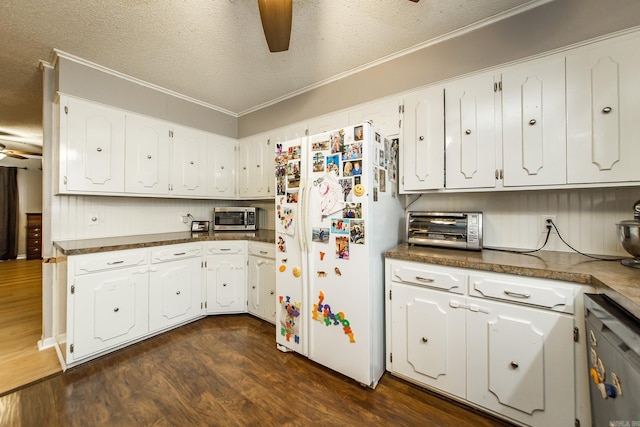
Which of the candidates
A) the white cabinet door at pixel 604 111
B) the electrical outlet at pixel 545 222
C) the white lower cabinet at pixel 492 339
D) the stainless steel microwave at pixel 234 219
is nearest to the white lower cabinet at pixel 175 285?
the stainless steel microwave at pixel 234 219

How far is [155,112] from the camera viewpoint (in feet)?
8.87

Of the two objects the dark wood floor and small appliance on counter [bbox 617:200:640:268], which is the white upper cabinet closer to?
the dark wood floor

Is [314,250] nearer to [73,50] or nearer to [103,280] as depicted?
[103,280]

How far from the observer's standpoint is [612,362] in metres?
0.88

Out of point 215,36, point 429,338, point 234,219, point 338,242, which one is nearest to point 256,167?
point 234,219

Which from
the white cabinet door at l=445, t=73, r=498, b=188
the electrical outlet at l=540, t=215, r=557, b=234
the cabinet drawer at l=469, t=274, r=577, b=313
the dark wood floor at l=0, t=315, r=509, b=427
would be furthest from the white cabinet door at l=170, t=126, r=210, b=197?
the electrical outlet at l=540, t=215, r=557, b=234

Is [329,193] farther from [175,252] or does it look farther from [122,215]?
[122,215]

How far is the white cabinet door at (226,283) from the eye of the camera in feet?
9.11

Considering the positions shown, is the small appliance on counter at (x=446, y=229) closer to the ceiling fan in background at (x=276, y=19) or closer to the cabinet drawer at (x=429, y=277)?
the cabinet drawer at (x=429, y=277)

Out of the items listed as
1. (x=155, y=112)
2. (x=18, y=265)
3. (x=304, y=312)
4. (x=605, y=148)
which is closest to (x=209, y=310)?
(x=304, y=312)

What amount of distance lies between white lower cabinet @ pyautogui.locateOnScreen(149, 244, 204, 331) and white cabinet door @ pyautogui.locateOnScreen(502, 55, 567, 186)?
112 inches

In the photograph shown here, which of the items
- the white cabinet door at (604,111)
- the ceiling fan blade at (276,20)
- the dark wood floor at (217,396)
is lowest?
the dark wood floor at (217,396)

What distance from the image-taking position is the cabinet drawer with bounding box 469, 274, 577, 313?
4.05ft

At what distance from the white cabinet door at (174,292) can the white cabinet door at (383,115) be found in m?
2.25
